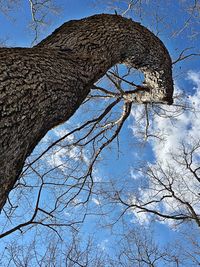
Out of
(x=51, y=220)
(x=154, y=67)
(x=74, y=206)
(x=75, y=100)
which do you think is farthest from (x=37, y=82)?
(x=74, y=206)

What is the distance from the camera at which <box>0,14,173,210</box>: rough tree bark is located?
1.63m

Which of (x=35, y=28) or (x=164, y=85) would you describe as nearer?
(x=164, y=85)

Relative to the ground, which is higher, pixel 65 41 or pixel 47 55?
pixel 65 41

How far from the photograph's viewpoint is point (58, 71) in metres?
2.07

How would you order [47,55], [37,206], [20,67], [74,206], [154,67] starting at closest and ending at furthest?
1. [20,67]
2. [47,55]
3. [154,67]
4. [37,206]
5. [74,206]

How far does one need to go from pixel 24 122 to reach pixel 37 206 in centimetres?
266

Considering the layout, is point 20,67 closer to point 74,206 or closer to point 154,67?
point 154,67

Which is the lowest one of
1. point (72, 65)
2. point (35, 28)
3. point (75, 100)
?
point (75, 100)

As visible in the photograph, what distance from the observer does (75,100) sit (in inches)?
88.4

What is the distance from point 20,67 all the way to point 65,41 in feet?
3.01

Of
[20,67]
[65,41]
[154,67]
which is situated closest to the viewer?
[20,67]

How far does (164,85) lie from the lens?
3625mm

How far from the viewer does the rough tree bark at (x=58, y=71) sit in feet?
5.36

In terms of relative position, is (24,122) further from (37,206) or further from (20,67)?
(37,206)
